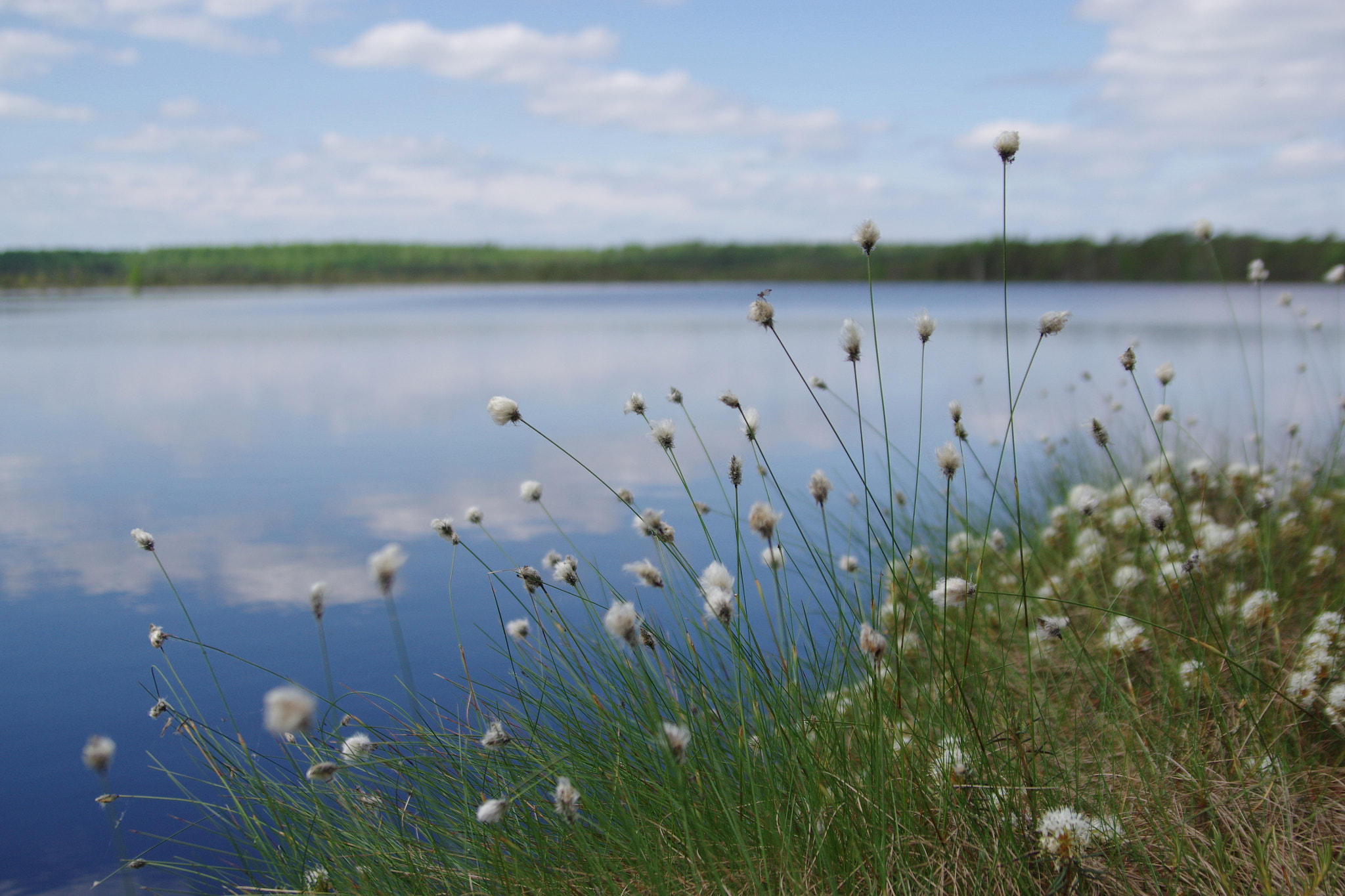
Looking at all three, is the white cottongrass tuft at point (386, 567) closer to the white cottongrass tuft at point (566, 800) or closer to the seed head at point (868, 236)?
the white cottongrass tuft at point (566, 800)

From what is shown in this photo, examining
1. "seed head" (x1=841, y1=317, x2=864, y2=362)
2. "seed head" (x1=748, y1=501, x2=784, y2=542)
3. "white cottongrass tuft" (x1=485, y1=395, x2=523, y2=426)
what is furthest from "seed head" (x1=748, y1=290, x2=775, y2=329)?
"white cottongrass tuft" (x1=485, y1=395, x2=523, y2=426)

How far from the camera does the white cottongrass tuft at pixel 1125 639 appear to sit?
8.07 ft

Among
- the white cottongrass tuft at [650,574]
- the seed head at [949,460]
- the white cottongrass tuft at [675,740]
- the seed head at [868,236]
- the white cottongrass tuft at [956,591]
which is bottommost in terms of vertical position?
the white cottongrass tuft at [675,740]

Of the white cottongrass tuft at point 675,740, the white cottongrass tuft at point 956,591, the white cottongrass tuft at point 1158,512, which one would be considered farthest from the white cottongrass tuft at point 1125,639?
the white cottongrass tuft at point 675,740

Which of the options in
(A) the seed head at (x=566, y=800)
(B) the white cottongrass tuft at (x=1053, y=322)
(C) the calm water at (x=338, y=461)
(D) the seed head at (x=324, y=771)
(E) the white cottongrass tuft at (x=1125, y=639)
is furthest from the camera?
(C) the calm water at (x=338, y=461)

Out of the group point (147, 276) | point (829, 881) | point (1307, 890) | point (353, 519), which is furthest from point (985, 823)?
point (147, 276)

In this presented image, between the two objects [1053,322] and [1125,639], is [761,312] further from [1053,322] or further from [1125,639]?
[1125,639]

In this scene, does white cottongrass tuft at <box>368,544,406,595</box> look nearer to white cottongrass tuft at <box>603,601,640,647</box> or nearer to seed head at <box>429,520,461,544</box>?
white cottongrass tuft at <box>603,601,640,647</box>

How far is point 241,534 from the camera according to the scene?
17.7ft

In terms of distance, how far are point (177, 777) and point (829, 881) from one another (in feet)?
7.86

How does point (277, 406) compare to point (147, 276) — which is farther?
point (147, 276)

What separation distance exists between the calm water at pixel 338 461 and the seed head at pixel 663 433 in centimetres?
134

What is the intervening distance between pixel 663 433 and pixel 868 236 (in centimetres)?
66

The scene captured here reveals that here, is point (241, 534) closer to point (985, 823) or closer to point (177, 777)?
point (177, 777)
